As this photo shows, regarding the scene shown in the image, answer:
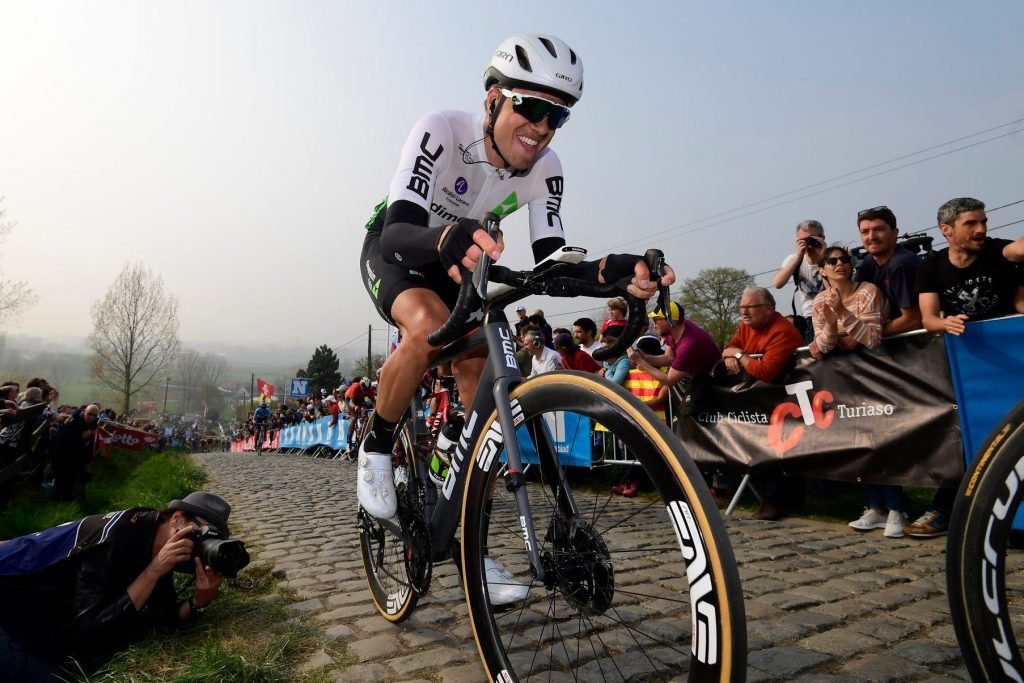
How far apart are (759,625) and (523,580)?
1.23 metres

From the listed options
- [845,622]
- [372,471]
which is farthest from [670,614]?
[372,471]

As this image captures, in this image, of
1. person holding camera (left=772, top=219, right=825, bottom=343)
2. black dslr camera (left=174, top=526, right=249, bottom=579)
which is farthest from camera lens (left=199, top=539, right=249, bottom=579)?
person holding camera (left=772, top=219, right=825, bottom=343)

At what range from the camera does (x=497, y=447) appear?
222cm

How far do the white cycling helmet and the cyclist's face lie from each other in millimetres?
128

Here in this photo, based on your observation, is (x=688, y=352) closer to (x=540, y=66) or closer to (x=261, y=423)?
(x=540, y=66)

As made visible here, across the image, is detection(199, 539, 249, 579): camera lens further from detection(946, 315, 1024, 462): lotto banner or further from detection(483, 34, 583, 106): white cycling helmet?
detection(946, 315, 1024, 462): lotto banner

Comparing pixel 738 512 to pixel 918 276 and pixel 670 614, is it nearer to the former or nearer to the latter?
pixel 918 276

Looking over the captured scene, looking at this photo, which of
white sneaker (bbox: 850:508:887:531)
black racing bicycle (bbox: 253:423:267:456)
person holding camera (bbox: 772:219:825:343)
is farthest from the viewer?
black racing bicycle (bbox: 253:423:267:456)

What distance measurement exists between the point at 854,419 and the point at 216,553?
4.86 metres

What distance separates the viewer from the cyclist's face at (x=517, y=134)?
2803 millimetres

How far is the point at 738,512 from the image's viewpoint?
6238 millimetres

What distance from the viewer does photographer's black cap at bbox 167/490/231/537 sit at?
3.04 m

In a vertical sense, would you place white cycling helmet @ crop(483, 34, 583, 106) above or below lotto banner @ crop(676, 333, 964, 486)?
above

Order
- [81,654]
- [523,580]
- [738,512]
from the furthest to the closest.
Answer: [738,512], [81,654], [523,580]
